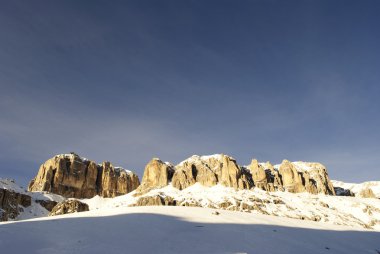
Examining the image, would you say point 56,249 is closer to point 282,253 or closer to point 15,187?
point 282,253

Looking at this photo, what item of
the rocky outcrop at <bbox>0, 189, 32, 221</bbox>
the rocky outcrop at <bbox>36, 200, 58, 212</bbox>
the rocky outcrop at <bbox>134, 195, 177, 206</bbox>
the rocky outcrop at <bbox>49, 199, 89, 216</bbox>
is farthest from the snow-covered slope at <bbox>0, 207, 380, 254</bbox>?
the rocky outcrop at <bbox>36, 200, 58, 212</bbox>

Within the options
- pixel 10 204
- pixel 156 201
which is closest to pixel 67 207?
pixel 10 204

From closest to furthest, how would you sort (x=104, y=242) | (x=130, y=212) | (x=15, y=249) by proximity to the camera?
(x=15, y=249), (x=104, y=242), (x=130, y=212)

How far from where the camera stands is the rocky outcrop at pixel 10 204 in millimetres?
147438

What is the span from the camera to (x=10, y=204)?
155500mm

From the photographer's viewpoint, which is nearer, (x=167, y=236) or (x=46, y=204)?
(x=167, y=236)

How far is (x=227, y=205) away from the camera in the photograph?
18400cm

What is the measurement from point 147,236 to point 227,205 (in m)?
169

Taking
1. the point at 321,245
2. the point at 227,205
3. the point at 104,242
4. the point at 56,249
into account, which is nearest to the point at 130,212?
the point at 104,242

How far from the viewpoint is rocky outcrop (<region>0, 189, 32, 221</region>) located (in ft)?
484

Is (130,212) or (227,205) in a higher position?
(227,205)

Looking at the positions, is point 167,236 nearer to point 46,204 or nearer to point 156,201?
point 156,201

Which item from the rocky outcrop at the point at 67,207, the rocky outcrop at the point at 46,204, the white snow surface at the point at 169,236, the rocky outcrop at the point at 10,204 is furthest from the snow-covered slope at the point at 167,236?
the rocky outcrop at the point at 46,204

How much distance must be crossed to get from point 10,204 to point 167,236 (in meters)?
159
